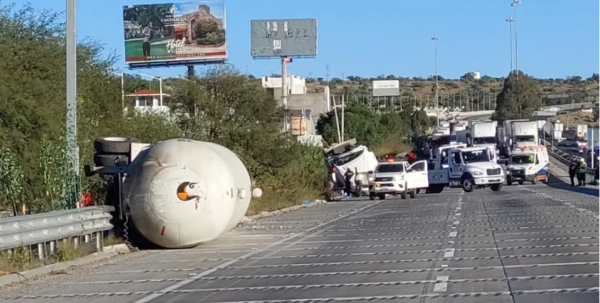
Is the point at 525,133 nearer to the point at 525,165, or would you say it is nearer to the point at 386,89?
the point at 525,165

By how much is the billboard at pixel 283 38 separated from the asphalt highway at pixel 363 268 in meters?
48.0

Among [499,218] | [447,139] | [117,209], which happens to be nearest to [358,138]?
[447,139]

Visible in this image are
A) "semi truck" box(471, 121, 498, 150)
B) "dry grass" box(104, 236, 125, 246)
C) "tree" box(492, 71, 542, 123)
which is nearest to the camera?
"dry grass" box(104, 236, 125, 246)

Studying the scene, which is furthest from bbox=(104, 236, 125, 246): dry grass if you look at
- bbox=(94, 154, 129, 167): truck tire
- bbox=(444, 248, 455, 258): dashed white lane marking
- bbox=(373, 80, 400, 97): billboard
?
bbox=(373, 80, 400, 97): billboard

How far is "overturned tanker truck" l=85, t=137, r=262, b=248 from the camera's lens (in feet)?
58.8

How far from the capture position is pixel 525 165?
205 feet

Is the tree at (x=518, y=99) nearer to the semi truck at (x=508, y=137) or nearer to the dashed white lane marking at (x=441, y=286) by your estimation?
the semi truck at (x=508, y=137)

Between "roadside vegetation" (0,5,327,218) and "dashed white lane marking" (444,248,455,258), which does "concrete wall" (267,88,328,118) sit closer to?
"roadside vegetation" (0,5,327,218)

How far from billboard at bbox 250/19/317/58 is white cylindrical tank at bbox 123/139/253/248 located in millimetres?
52663

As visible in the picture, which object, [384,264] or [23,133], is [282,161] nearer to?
[23,133]

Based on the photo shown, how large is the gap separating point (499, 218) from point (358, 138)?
73.9 meters

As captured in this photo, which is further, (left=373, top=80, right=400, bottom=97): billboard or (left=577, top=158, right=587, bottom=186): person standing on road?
(left=373, top=80, right=400, bottom=97): billboard

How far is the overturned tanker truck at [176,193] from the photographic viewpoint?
17.9 m

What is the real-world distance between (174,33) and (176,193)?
164 ft
